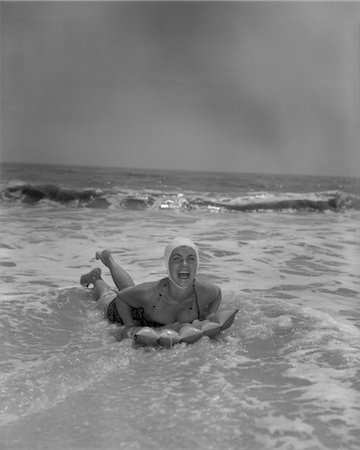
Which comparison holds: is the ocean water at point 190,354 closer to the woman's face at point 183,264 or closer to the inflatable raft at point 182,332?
the inflatable raft at point 182,332

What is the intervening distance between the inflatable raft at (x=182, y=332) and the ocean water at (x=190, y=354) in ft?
0.12

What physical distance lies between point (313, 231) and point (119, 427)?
439 cm

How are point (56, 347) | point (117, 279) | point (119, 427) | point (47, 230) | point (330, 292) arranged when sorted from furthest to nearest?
point (47, 230), point (330, 292), point (117, 279), point (56, 347), point (119, 427)

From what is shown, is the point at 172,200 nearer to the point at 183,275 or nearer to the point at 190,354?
the point at 183,275

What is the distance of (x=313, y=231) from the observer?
5.43 metres

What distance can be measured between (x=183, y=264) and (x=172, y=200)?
6032 millimetres

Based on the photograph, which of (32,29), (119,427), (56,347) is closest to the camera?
(119,427)

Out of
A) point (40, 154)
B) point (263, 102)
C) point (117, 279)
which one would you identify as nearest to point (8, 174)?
point (40, 154)

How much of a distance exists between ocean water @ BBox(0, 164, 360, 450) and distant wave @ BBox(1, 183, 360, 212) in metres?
2.28

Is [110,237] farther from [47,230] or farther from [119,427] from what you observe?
[119,427]

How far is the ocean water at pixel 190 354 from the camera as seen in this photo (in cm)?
133

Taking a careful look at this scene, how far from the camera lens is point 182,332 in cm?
196

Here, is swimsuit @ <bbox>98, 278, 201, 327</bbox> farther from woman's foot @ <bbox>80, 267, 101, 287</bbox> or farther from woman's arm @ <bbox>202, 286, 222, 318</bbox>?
woman's foot @ <bbox>80, 267, 101, 287</bbox>

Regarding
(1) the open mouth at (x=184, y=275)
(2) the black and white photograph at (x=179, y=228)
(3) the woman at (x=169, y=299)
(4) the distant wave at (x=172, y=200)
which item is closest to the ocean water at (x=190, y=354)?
(2) the black and white photograph at (x=179, y=228)
